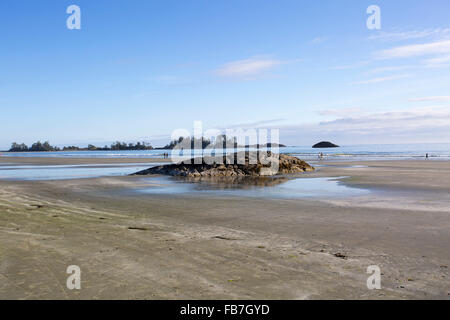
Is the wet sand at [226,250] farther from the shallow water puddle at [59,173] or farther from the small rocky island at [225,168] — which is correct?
the shallow water puddle at [59,173]

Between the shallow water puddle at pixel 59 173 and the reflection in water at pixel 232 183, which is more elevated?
the shallow water puddle at pixel 59 173

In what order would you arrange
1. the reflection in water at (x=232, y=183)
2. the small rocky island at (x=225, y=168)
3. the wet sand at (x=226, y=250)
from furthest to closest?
the small rocky island at (x=225, y=168) → the reflection in water at (x=232, y=183) → the wet sand at (x=226, y=250)

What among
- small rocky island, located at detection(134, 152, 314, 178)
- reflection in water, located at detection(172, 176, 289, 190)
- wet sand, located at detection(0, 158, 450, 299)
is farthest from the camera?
small rocky island, located at detection(134, 152, 314, 178)

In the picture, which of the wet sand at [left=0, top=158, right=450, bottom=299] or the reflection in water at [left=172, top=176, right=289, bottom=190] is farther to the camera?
the reflection in water at [left=172, top=176, right=289, bottom=190]

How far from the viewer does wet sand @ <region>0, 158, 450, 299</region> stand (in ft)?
14.2

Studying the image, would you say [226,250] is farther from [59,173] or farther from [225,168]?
[59,173]

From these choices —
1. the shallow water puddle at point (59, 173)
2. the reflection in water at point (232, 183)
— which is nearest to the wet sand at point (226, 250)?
the reflection in water at point (232, 183)

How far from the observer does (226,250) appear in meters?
6.04

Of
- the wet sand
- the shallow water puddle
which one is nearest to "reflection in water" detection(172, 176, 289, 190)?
the wet sand

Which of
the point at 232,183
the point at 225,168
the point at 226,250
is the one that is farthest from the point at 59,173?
the point at 226,250

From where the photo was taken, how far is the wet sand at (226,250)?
171 inches

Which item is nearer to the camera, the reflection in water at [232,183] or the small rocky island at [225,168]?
the reflection in water at [232,183]

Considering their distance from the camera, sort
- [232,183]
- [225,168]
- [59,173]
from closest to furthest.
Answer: [232,183] → [225,168] → [59,173]

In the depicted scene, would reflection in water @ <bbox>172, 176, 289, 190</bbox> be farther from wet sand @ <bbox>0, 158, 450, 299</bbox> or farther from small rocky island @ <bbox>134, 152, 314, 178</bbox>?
wet sand @ <bbox>0, 158, 450, 299</bbox>
